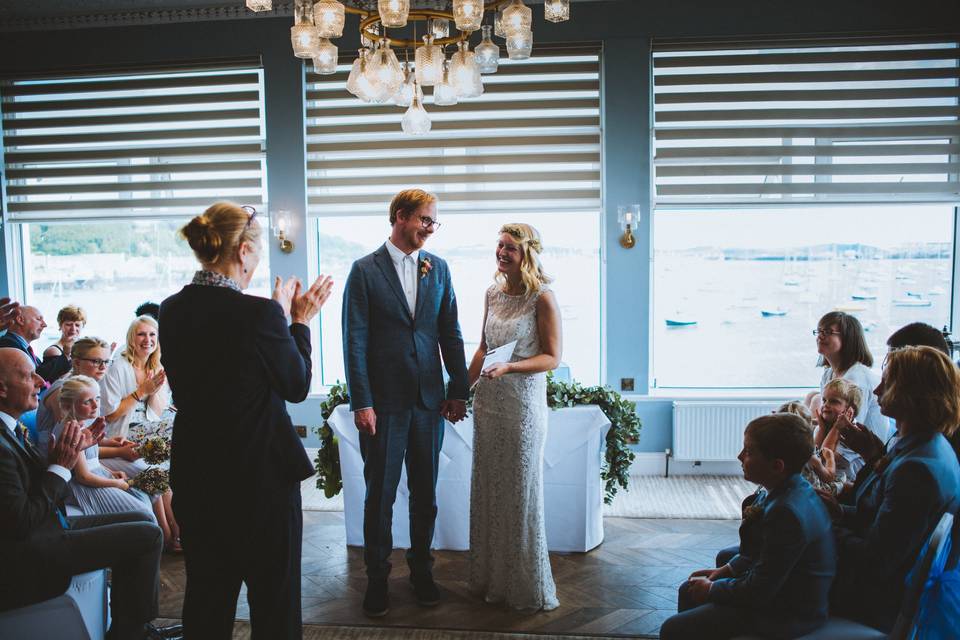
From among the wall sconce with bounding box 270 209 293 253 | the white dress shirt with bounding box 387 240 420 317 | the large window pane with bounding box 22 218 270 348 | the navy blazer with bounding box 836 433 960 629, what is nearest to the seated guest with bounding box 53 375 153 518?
A: the white dress shirt with bounding box 387 240 420 317

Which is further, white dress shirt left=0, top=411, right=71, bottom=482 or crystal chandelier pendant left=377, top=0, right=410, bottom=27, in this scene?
crystal chandelier pendant left=377, top=0, right=410, bottom=27

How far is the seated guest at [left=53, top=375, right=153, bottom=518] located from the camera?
2873 millimetres

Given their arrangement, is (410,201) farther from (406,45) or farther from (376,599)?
(376,599)

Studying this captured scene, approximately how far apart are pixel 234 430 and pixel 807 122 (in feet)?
15.5

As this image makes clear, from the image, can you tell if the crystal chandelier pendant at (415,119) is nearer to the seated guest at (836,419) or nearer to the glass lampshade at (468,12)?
the glass lampshade at (468,12)

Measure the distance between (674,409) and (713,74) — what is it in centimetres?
240

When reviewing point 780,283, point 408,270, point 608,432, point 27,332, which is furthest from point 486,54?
point 780,283

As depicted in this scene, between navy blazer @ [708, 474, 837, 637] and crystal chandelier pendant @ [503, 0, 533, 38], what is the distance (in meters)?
1.99

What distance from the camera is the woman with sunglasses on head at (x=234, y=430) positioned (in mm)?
1939

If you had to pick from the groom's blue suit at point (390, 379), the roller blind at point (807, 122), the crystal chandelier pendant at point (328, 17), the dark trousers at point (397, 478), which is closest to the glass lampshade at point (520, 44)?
the crystal chandelier pendant at point (328, 17)

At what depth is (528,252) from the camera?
9.93 ft

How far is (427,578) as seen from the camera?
315cm

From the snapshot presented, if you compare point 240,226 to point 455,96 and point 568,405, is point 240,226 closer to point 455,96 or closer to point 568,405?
point 455,96

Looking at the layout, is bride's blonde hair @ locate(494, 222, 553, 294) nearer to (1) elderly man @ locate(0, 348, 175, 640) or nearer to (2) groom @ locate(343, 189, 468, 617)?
(2) groom @ locate(343, 189, 468, 617)
